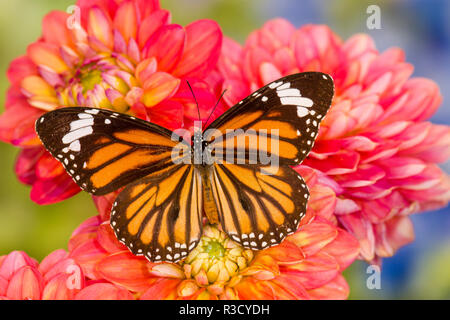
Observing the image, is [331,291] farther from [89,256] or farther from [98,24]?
[98,24]

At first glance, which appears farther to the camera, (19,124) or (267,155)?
(19,124)

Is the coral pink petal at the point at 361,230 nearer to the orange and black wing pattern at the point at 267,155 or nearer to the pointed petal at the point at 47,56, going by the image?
the orange and black wing pattern at the point at 267,155

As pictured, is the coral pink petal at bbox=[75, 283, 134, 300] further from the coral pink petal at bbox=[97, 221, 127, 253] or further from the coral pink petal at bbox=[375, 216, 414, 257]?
the coral pink petal at bbox=[375, 216, 414, 257]

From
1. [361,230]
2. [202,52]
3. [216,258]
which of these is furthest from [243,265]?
[202,52]

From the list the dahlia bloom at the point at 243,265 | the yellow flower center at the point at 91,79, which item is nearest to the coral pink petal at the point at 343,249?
the dahlia bloom at the point at 243,265

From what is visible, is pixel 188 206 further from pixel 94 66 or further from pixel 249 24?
pixel 249 24

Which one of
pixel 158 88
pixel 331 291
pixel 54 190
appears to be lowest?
pixel 331 291
